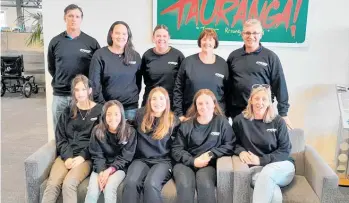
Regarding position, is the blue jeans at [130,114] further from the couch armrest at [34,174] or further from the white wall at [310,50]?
the white wall at [310,50]

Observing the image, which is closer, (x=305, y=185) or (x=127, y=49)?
(x=305, y=185)

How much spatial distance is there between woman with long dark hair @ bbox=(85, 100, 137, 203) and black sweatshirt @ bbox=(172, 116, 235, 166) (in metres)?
0.34

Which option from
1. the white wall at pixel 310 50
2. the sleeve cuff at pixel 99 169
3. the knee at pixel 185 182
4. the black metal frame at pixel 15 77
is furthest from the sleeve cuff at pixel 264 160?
the black metal frame at pixel 15 77

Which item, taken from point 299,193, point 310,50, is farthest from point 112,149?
point 310,50

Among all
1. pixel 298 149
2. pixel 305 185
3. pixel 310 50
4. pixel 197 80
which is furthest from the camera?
pixel 310 50

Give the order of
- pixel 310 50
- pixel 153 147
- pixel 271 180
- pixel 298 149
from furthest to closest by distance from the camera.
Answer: pixel 310 50, pixel 298 149, pixel 153 147, pixel 271 180

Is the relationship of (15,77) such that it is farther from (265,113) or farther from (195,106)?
(265,113)

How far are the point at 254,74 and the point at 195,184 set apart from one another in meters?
0.96

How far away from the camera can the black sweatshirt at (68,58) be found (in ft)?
10.1

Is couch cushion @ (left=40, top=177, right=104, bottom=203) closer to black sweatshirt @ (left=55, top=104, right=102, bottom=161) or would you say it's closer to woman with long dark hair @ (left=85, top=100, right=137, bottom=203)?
woman with long dark hair @ (left=85, top=100, right=137, bottom=203)

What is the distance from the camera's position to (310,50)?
380cm

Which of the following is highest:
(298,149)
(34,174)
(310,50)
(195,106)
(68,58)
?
(310,50)

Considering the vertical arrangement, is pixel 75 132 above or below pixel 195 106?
below

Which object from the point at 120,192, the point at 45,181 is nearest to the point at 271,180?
the point at 120,192
